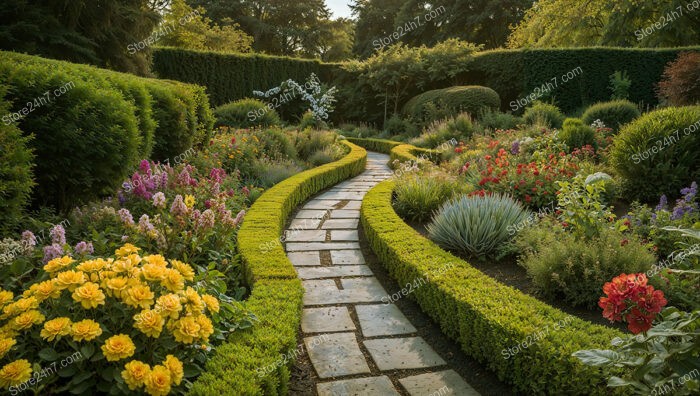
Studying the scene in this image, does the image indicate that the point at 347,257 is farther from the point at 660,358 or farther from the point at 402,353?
the point at 660,358

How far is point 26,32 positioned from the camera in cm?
927

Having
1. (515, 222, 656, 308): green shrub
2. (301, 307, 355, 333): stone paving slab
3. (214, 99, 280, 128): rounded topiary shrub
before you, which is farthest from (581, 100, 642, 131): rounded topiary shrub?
(301, 307, 355, 333): stone paving slab

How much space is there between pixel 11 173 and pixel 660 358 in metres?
3.86

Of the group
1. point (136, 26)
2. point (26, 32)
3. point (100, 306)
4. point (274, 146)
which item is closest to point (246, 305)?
point (100, 306)

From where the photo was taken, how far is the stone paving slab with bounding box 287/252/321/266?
440 centimetres

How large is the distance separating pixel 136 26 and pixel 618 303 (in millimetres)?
12054

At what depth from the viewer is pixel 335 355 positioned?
9.46ft

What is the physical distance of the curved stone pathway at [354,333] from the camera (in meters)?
2.62

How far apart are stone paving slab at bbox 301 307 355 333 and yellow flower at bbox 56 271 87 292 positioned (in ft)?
5.06

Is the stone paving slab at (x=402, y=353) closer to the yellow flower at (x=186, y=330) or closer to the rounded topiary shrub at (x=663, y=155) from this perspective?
the yellow flower at (x=186, y=330)

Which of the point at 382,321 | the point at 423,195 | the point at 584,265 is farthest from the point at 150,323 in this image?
the point at 423,195

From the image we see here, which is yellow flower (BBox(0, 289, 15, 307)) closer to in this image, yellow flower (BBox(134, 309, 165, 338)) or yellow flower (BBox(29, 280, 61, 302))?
yellow flower (BBox(29, 280, 61, 302))

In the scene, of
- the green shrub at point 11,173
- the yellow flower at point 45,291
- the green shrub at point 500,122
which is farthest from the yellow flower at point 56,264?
the green shrub at point 500,122

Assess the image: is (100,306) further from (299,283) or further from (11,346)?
(299,283)
